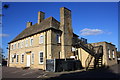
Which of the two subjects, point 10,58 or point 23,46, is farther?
point 10,58

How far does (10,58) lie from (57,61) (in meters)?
20.6

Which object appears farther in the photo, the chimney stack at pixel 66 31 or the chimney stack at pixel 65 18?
the chimney stack at pixel 65 18

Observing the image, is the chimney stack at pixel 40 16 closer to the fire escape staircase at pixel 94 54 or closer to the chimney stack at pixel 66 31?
the chimney stack at pixel 66 31

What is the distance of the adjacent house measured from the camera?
66.3 feet

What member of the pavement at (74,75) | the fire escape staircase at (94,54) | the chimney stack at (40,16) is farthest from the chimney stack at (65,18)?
the pavement at (74,75)

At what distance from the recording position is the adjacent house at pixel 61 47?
20203mm

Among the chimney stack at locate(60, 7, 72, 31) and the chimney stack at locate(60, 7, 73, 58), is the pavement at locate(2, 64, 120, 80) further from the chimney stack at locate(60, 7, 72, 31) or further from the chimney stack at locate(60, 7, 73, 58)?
the chimney stack at locate(60, 7, 72, 31)

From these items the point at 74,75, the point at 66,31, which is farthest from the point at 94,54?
the point at 74,75

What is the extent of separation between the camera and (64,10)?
2317 centimetres

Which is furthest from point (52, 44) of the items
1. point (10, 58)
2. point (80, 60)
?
point (10, 58)

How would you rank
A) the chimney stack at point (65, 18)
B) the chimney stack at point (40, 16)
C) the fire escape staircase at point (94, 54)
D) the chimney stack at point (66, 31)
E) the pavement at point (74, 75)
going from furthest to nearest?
1. the chimney stack at point (40, 16)
2. the chimney stack at point (65, 18)
3. the chimney stack at point (66, 31)
4. the fire escape staircase at point (94, 54)
5. the pavement at point (74, 75)

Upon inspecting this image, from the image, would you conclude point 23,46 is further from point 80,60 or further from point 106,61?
point 106,61

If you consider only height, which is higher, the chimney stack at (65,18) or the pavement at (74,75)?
the chimney stack at (65,18)

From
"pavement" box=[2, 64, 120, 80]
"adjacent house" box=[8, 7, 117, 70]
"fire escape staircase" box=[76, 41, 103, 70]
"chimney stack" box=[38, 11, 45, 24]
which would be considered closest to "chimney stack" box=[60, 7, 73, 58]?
"adjacent house" box=[8, 7, 117, 70]
